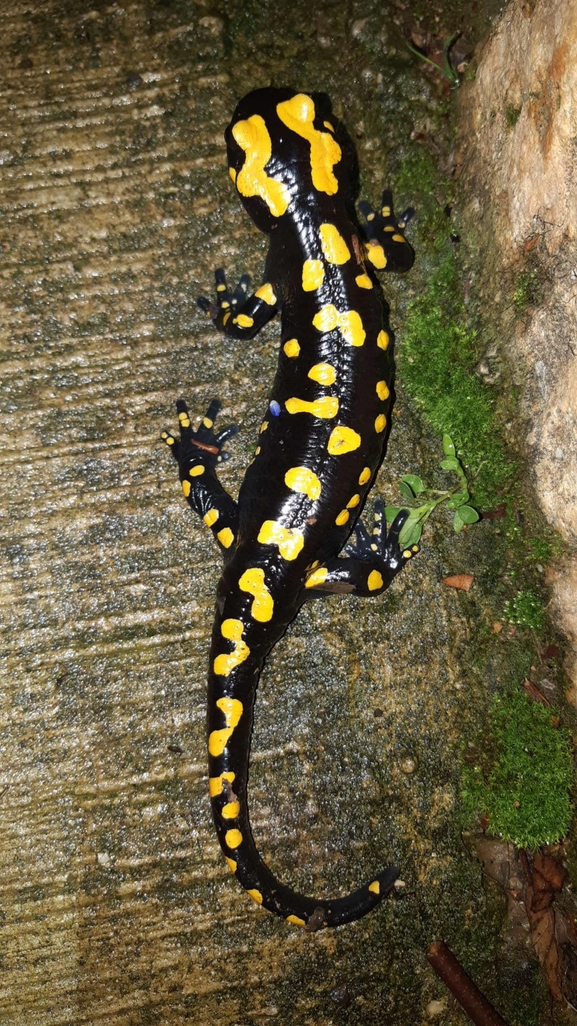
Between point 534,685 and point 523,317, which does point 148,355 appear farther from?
point 534,685

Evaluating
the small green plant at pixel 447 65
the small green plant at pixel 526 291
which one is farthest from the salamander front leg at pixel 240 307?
the small green plant at pixel 447 65

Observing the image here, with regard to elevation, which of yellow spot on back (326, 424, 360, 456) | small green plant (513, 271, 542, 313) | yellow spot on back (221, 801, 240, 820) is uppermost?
small green plant (513, 271, 542, 313)

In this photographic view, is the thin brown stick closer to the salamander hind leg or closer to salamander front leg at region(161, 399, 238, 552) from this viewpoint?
salamander front leg at region(161, 399, 238, 552)

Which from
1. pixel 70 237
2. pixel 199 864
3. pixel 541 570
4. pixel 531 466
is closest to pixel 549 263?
pixel 531 466

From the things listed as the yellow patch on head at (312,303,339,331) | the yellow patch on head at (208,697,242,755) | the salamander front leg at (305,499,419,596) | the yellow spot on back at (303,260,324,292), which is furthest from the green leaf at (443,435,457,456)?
the yellow patch on head at (208,697,242,755)

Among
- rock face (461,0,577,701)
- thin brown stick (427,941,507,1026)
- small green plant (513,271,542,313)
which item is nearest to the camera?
rock face (461,0,577,701)

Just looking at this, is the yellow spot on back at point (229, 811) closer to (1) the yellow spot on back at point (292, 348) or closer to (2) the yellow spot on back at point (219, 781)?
(2) the yellow spot on back at point (219, 781)

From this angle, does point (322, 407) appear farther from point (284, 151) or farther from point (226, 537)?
point (284, 151)
